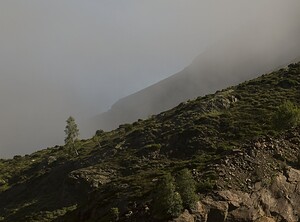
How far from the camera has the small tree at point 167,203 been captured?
3459cm

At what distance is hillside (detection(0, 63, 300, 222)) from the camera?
38.7 metres

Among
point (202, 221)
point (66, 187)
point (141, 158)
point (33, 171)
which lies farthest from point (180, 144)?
point (33, 171)

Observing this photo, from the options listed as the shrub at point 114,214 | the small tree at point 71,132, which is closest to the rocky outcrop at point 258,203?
the shrub at point 114,214

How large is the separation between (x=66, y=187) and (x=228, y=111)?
31.0 metres

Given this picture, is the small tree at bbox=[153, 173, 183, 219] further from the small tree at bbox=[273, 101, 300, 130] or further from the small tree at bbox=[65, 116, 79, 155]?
the small tree at bbox=[65, 116, 79, 155]

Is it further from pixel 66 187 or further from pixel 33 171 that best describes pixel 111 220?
pixel 33 171

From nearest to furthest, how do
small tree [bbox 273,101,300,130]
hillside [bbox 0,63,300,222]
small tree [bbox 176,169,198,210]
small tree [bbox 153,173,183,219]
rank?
small tree [bbox 153,173,183,219]
small tree [bbox 176,169,198,210]
hillside [bbox 0,63,300,222]
small tree [bbox 273,101,300,130]

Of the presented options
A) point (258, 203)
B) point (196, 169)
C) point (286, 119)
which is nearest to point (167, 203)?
point (196, 169)

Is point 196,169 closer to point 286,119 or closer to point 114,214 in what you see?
point 114,214

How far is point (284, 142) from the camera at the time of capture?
4769 cm

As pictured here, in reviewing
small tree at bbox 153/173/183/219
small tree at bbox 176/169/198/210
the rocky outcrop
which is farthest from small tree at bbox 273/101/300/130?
small tree at bbox 153/173/183/219

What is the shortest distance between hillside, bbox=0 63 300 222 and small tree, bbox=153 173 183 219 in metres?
0.59

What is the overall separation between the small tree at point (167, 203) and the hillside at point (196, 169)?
586mm

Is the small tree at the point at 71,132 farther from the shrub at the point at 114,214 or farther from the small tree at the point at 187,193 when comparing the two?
the small tree at the point at 187,193
